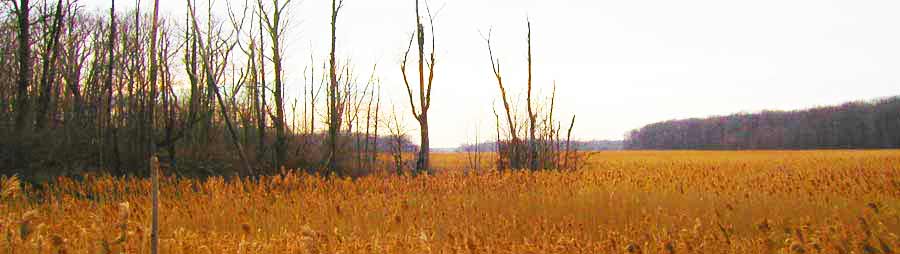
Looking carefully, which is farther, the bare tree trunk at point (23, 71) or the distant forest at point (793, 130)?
the distant forest at point (793, 130)

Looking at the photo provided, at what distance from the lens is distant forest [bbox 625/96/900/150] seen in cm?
7406

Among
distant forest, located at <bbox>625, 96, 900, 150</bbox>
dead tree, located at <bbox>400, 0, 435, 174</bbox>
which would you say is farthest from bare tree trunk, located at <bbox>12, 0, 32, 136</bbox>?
distant forest, located at <bbox>625, 96, 900, 150</bbox>

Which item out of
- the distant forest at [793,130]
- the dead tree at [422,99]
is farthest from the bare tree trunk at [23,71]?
the distant forest at [793,130]

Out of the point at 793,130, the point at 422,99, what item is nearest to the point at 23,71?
the point at 422,99

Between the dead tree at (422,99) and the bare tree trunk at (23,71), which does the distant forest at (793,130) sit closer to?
the dead tree at (422,99)

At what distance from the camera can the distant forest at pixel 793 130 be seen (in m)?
74.1

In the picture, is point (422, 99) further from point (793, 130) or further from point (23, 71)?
point (793, 130)

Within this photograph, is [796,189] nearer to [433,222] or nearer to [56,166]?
[433,222]

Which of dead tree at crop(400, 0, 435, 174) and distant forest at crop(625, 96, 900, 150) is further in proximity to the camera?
distant forest at crop(625, 96, 900, 150)

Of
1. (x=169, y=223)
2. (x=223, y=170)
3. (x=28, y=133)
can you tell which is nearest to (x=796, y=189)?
(x=169, y=223)

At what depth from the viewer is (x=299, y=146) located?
42.0ft

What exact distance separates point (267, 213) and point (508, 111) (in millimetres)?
8777

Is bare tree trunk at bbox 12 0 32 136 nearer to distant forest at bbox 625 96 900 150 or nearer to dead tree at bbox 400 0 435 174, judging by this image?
dead tree at bbox 400 0 435 174

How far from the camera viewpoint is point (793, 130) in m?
83.0
